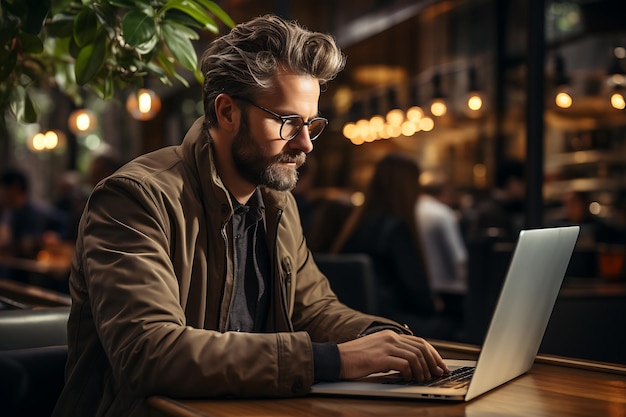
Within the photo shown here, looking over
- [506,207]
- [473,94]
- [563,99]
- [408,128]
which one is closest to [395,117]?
[408,128]

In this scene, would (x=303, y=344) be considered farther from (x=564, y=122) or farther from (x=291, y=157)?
(x=564, y=122)

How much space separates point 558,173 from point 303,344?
859cm

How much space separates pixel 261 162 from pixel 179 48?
15.4 inches

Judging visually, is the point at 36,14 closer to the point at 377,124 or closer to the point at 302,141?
the point at 302,141

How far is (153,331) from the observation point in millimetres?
1460

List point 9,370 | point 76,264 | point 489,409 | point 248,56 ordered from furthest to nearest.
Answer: point 248,56
point 76,264
point 9,370
point 489,409

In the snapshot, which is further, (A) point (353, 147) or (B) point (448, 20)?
(A) point (353, 147)

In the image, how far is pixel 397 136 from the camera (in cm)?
1155

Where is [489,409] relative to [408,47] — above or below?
below

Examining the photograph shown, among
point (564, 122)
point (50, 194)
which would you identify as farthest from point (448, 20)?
point (50, 194)

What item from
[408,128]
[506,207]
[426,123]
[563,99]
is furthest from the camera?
[426,123]

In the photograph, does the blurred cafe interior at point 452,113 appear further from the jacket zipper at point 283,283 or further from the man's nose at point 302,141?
the man's nose at point 302,141

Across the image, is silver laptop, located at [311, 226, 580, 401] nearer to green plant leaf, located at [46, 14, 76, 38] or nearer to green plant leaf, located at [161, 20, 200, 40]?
green plant leaf, located at [161, 20, 200, 40]

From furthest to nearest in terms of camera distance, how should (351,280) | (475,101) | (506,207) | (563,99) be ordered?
(506,207) < (475,101) < (563,99) < (351,280)
